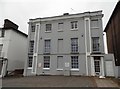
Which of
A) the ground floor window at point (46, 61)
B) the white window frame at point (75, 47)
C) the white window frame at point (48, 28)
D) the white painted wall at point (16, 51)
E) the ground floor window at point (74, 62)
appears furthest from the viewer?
the white painted wall at point (16, 51)

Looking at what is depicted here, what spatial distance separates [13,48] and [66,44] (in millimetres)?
10382

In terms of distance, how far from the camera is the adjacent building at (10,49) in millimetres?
21031

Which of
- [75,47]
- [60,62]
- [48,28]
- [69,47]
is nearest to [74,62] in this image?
[60,62]

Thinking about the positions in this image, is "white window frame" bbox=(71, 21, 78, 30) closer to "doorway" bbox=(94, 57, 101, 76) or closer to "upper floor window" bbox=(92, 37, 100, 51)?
"upper floor window" bbox=(92, 37, 100, 51)

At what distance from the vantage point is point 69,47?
64.3ft

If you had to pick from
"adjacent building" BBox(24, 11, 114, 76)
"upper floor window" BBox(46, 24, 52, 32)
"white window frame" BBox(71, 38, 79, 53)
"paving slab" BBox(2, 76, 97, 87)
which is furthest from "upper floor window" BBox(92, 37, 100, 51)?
Result: "upper floor window" BBox(46, 24, 52, 32)

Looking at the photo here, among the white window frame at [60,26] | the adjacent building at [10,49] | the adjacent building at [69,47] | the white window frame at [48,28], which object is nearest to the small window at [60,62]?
the adjacent building at [69,47]

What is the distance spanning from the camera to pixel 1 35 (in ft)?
74.5

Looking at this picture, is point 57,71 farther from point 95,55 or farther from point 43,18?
point 43,18

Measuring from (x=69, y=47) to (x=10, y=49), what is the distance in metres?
11.0

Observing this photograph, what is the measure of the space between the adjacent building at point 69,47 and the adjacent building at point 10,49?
3.51 metres

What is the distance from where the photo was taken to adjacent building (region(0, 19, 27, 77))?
21.0m

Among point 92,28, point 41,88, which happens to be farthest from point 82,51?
point 41,88

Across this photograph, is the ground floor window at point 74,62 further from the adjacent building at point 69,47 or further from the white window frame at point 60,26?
the white window frame at point 60,26
